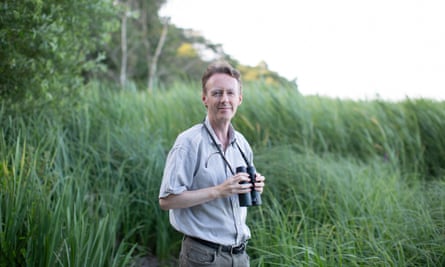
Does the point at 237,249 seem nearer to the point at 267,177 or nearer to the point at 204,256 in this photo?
the point at 204,256

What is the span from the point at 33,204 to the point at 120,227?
5.06 ft

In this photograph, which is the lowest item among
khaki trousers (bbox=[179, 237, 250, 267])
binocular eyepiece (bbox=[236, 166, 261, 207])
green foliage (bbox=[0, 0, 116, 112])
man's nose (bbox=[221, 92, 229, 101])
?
khaki trousers (bbox=[179, 237, 250, 267])

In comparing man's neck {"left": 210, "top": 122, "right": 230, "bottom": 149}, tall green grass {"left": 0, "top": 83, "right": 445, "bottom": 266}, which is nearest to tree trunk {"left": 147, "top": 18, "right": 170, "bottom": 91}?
tall green grass {"left": 0, "top": 83, "right": 445, "bottom": 266}

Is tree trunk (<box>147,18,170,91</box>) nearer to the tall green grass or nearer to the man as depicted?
the tall green grass

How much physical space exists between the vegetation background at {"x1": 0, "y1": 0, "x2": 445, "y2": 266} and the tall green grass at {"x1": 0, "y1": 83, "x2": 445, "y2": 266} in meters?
0.02

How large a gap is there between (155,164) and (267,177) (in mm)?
1201

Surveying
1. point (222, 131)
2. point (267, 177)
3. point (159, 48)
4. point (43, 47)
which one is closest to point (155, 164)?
point (267, 177)

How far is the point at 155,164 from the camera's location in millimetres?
4859

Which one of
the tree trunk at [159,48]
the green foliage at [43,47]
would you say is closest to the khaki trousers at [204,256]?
the green foliage at [43,47]

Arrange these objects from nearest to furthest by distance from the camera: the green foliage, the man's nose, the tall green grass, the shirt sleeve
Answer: the shirt sleeve, the man's nose, the tall green grass, the green foliage

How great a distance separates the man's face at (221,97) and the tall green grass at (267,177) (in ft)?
3.75

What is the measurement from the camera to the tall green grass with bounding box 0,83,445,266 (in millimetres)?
3219

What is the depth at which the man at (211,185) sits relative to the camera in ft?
7.70

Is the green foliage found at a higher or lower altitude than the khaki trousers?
higher
